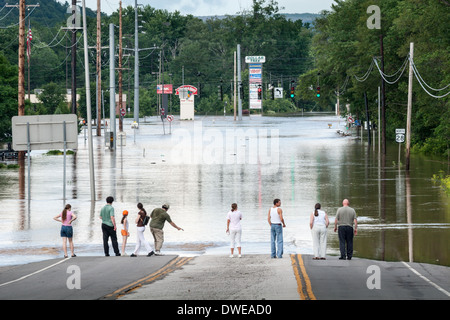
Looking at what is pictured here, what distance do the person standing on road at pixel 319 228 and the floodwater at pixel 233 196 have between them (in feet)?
7.76

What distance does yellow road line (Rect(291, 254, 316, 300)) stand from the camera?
1506 cm

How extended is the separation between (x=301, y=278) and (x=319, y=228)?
3796 millimetres

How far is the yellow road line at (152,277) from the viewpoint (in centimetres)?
1592

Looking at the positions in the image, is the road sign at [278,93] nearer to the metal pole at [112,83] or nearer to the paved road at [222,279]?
the metal pole at [112,83]

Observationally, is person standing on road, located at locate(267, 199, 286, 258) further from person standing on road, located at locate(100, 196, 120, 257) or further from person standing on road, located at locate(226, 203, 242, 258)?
person standing on road, located at locate(100, 196, 120, 257)

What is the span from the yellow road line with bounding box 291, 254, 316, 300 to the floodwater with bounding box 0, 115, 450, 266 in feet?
9.43

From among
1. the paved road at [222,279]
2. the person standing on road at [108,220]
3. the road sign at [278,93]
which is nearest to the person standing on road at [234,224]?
the paved road at [222,279]

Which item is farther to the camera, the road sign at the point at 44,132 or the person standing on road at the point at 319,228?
the road sign at the point at 44,132

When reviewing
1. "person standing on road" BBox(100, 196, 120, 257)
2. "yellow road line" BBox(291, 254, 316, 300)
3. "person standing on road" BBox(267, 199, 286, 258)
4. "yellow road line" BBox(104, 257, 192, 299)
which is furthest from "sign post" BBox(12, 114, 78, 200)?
"yellow road line" BBox(291, 254, 316, 300)

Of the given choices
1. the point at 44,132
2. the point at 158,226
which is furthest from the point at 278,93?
the point at 158,226

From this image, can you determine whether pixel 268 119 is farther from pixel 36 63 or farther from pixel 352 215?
pixel 352 215

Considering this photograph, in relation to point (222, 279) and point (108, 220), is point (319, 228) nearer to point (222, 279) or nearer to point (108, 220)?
point (222, 279)
